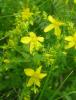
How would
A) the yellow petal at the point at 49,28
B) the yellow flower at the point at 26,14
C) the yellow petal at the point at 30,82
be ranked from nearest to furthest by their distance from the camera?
the yellow petal at the point at 30,82, the yellow petal at the point at 49,28, the yellow flower at the point at 26,14

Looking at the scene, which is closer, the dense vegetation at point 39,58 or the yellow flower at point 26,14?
the dense vegetation at point 39,58

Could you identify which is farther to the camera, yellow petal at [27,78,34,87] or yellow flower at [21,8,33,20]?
yellow flower at [21,8,33,20]

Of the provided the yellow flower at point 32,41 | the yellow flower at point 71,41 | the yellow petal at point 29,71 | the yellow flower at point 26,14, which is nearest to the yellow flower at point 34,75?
the yellow petal at point 29,71

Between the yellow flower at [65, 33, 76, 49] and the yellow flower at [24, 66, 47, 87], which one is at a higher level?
the yellow flower at [65, 33, 76, 49]

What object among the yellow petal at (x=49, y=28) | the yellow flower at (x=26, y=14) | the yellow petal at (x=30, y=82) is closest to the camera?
the yellow petal at (x=30, y=82)

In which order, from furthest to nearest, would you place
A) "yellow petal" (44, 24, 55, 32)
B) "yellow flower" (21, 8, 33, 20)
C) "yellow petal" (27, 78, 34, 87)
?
"yellow flower" (21, 8, 33, 20)
"yellow petal" (44, 24, 55, 32)
"yellow petal" (27, 78, 34, 87)

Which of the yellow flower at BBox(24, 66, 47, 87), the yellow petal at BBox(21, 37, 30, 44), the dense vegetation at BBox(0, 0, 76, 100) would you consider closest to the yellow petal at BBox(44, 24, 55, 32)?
the dense vegetation at BBox(0, 0, 76, 100)

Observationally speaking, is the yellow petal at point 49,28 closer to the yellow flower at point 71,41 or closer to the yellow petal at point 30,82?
the yellow flower at point 71,41

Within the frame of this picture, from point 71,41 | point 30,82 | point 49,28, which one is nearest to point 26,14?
point 49,28

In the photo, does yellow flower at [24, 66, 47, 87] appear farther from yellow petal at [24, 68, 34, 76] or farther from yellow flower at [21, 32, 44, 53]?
yellow flower at [21, 32, 44, 53]
